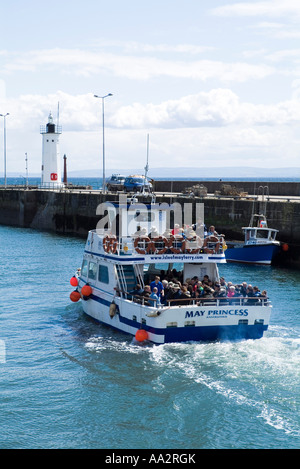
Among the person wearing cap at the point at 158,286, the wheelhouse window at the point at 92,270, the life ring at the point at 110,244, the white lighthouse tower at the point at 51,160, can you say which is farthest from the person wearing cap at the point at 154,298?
the white lighthouse tower at the point at 51,160

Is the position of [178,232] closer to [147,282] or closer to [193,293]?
[147,282]

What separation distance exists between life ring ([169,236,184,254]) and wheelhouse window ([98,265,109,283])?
2.88 meters

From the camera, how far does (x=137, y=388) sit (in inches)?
681

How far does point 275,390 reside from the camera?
55.2 feet

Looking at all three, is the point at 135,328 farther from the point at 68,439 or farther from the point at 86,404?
the point at 68,439

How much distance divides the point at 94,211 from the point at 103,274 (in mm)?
33963

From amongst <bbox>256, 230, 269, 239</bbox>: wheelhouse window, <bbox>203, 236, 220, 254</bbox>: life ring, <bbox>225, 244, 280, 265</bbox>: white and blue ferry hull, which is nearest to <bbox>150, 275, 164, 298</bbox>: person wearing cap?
<bbox>203, 236, 220, 254</bbox>: life ring

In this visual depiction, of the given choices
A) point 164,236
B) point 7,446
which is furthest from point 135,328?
point 7,446

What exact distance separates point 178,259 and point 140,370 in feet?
16.5

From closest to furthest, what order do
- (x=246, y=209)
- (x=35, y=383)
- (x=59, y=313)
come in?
(x=35, y=383) → (x=59, y=313) → (x=246, y=209)

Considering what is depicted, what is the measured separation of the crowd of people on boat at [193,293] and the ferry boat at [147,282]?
67mm

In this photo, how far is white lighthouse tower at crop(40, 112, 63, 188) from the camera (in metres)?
70.1

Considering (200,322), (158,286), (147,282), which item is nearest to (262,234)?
(147,282)

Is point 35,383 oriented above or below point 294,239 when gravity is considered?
below
